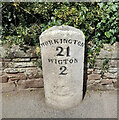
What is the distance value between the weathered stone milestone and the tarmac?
144 millimetres

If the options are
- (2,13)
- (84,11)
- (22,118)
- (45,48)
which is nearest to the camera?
(45,48)

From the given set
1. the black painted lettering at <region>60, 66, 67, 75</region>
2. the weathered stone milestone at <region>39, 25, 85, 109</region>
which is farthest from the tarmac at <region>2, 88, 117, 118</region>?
the black painted lettering at <region>60, 66, 67, 75</region>

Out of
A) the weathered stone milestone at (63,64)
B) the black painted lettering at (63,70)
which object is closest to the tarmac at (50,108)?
the weathered stone milestone at (63,64)

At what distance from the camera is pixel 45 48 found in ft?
5.91

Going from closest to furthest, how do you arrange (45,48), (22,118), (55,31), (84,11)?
(55,31), (45,48), (22,118), (84,11)

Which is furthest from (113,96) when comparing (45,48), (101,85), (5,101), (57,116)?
(5,101)

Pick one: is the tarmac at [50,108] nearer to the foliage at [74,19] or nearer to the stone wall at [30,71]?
the stone wall at [30,71]

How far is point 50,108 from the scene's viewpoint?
2113 millimetres

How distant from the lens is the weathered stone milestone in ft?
5.63

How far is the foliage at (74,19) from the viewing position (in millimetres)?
2285

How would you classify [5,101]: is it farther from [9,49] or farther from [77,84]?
[77,84]

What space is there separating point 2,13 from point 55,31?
65.8 inches

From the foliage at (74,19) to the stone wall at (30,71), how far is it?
0.54 ft

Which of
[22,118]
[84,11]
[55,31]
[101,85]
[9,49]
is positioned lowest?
[22,118]
